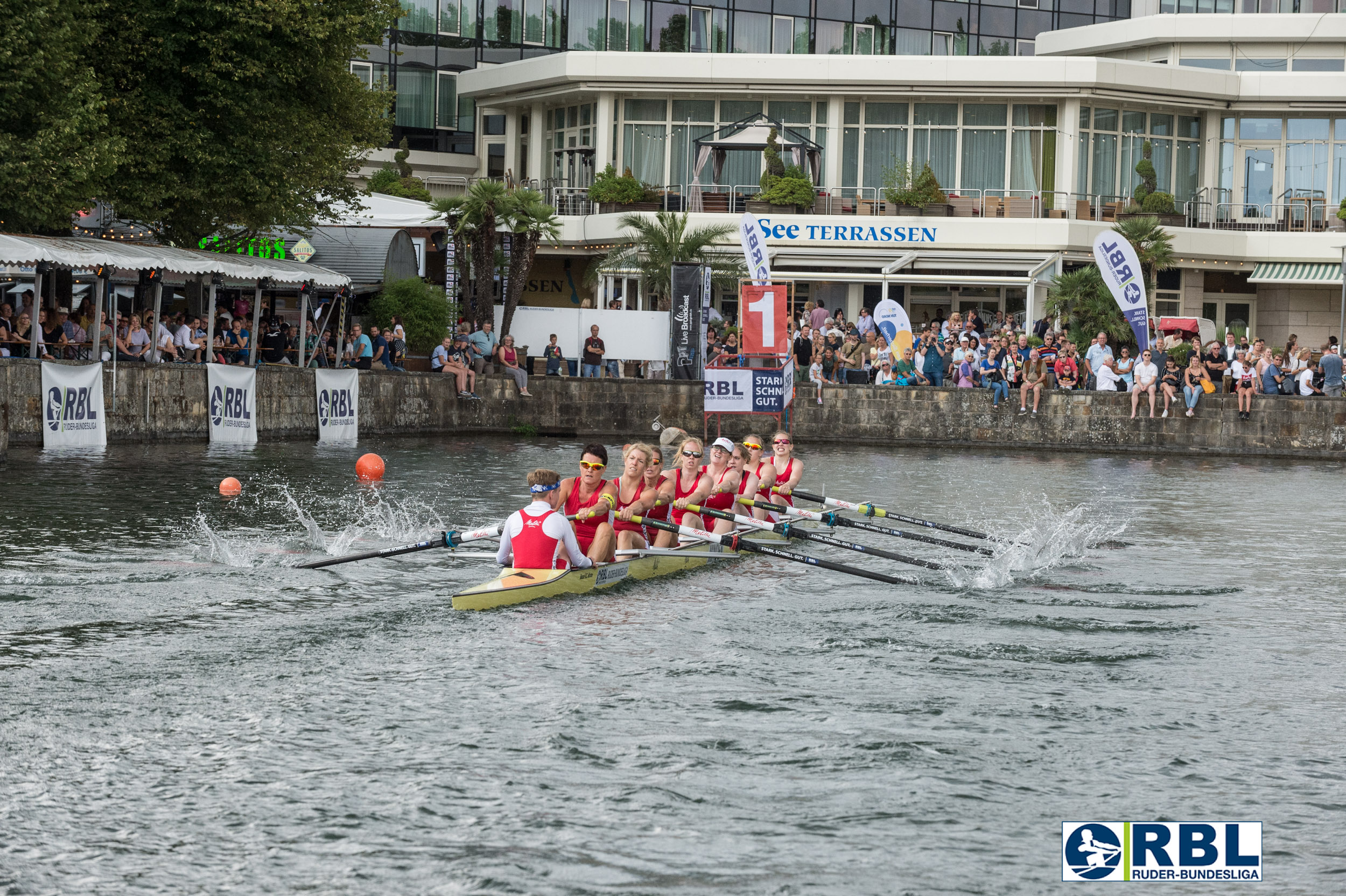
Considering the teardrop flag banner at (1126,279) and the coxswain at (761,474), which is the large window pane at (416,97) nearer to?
the teardrop flag banner at (1126,279)

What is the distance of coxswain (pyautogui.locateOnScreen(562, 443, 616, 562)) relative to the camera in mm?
15047

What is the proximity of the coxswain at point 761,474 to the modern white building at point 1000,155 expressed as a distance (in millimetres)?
27986

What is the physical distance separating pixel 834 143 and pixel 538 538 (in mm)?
37496

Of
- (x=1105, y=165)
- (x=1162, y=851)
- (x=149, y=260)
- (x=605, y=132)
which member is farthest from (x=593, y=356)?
(x=1162, y=851)

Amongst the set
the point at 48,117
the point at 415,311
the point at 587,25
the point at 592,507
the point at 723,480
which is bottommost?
the point at 592,507

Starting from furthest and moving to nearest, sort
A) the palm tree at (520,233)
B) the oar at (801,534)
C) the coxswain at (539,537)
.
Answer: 1. the palm tree at (520,233)
2. the oar at (801,534)
3. the coxswain at (539,537)

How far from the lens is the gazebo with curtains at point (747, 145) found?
46.6 metres

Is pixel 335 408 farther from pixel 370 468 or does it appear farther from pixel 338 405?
pixel 370 468

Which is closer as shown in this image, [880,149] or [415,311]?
[415,311]

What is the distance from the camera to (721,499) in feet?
59.1

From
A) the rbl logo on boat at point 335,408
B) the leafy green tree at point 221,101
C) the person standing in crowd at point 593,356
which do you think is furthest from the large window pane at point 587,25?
the rbl logo on boat at point 335,408

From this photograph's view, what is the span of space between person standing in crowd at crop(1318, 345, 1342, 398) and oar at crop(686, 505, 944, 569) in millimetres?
21741

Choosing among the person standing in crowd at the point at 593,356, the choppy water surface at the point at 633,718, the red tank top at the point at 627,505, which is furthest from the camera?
the person standing in crowd at the point at 593,356

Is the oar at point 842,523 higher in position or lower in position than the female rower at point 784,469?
lower
